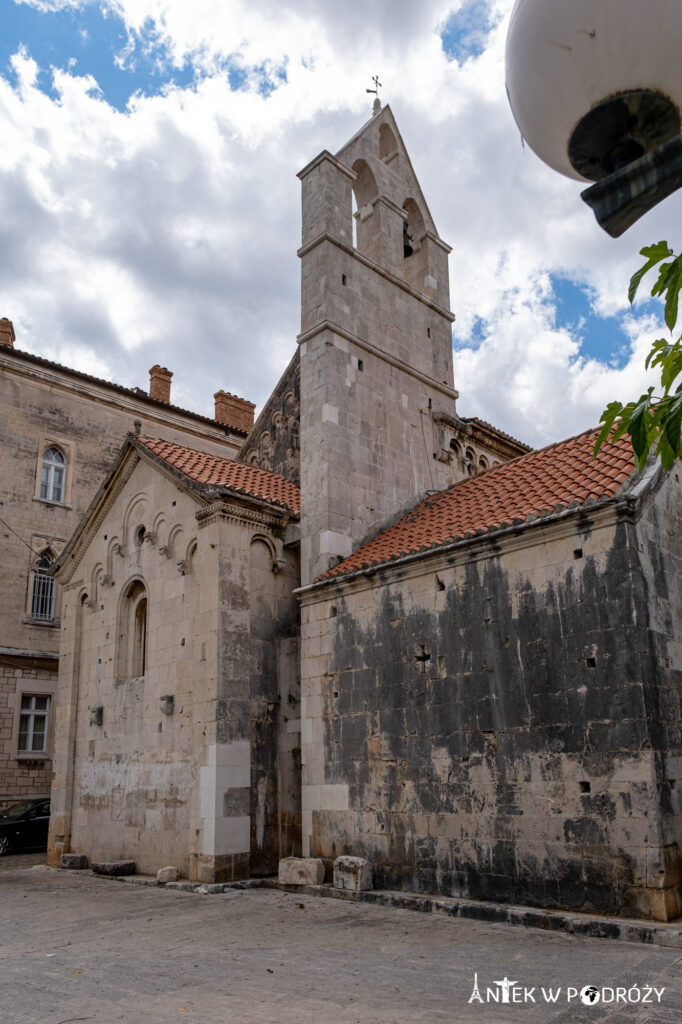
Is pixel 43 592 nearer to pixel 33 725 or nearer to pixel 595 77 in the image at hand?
pixel 33 725

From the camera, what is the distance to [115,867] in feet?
42.9

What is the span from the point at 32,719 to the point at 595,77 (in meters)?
21.7

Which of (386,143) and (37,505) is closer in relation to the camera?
(386,143)

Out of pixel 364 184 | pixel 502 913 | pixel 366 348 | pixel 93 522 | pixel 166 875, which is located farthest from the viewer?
pixel 93 522

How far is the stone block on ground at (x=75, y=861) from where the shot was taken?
14.6 m

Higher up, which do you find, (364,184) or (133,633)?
(364,184)

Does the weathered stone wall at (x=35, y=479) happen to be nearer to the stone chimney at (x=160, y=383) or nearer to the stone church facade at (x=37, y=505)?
the stone church facade at (x=37, y=505)

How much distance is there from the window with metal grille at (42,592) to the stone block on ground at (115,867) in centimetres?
1002

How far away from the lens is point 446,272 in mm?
17188

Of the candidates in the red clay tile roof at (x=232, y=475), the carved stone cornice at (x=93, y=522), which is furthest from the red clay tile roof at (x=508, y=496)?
the carved stone cornice at (x=93, y=522)

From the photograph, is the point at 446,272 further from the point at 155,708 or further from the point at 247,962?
the point at 247,962

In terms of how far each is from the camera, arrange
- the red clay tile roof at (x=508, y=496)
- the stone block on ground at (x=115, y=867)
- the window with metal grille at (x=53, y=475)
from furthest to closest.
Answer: the window with metal grille at (x=53, y=475), the stone block on ground at (x=115, y=867), the red clay tile roof at (x=508, y=496)

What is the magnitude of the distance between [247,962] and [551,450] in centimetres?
871

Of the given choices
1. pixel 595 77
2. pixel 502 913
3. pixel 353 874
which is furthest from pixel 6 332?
pixel 595 77
